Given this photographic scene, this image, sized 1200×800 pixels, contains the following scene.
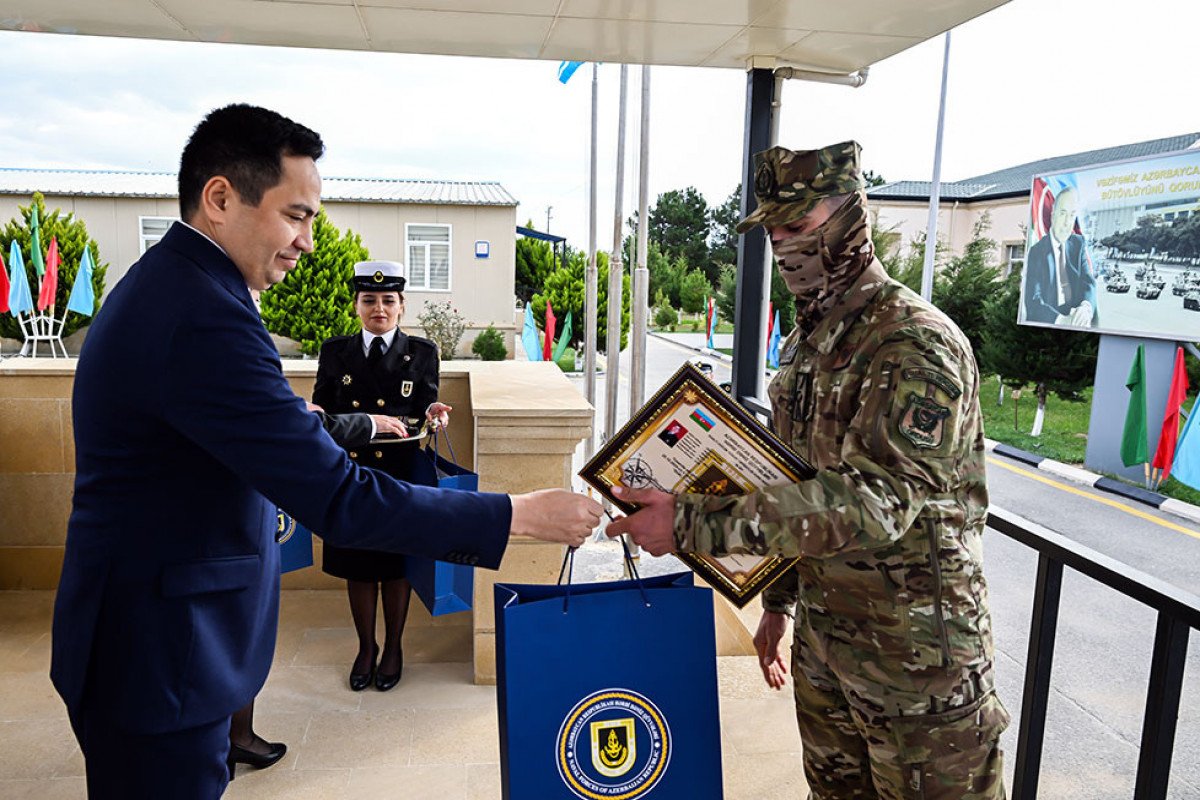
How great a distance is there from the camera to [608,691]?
160cm

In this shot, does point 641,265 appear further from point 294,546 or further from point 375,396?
point 294,546

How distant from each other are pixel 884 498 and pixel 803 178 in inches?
24.3

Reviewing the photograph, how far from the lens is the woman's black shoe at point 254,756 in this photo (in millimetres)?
A: 2668

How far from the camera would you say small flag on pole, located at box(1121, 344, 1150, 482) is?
1239 cm

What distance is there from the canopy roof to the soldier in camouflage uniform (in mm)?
1621

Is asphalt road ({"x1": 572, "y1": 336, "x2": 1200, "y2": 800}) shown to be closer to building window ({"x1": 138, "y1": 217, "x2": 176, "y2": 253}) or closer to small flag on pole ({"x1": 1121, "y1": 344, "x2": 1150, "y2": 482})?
small flag on pole ({"x1": 1121, "y1": 344, "x2": 1150, "y2": 482})

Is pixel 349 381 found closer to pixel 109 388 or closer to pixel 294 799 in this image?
pixel 294 799

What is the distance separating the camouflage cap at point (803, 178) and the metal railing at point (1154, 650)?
0.88m

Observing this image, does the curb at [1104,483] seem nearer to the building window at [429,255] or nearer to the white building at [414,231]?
the white building at [414,231]

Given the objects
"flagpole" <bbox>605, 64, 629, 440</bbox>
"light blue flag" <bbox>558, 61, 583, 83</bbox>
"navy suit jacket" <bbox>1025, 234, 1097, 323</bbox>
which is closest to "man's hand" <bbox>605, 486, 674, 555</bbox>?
"flagpole" <bbox>605, 64, 629, 440</bbox>

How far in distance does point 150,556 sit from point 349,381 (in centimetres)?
211

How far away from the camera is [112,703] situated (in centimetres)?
139

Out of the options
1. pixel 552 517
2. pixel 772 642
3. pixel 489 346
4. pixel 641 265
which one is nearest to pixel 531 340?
pixel 489 346

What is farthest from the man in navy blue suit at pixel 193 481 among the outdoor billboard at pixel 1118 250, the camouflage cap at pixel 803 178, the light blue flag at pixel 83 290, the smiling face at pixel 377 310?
the light blue flag at pixel 83 290
